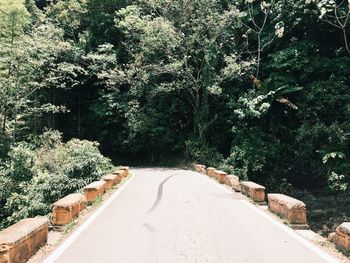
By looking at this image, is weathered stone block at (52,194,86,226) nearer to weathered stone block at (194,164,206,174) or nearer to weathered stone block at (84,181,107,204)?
weathered stone block at (84,181,107,204)

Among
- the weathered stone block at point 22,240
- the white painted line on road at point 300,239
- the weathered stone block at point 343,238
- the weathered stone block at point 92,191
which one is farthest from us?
the weathered stone block at point 92,191

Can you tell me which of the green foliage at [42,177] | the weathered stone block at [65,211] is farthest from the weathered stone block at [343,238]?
→ the green foliage at [42,177]

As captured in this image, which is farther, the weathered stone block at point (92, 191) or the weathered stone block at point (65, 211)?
the weathered stone block at point (92, 191)

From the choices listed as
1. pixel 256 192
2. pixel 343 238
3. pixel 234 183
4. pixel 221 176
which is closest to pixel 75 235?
pixel 343 238

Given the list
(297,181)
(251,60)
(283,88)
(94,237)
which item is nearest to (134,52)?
(251,60)

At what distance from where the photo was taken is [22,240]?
511cm

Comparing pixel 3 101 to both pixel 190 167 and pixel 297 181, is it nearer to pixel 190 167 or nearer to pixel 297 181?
pixel 190 167

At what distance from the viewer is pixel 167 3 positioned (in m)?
27.8

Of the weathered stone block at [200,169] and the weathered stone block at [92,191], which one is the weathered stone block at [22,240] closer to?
the weathered stone block at [92,191]

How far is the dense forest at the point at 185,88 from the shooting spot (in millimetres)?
Answer: 20844

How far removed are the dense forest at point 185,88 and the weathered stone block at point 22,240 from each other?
33.6 ft

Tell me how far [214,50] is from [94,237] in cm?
2217

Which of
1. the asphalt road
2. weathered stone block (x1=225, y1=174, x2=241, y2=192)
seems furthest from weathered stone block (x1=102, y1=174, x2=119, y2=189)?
weathered stone block (x1=225, y1=174, x2=241, y2=192)

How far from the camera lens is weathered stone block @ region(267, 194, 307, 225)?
7637 mm
